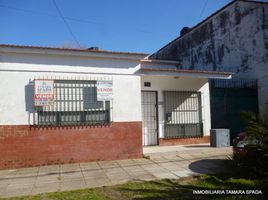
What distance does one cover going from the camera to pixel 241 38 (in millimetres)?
15430

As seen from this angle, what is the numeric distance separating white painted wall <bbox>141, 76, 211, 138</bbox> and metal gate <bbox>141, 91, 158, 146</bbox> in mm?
189

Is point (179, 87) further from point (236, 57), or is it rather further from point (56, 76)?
point (56, 76)

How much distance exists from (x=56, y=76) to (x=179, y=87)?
586cm

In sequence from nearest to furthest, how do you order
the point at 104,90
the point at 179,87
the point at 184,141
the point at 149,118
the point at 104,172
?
the point at 104,172, the point at 104,90, the point at 149,118, the point at 184,141, the point at 179,87

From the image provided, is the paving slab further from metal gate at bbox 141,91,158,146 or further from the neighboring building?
the neighboring building

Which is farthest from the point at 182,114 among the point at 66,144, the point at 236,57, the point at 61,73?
the point at 61,73

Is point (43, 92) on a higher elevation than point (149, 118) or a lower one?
higher

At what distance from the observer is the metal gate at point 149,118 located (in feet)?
38.7

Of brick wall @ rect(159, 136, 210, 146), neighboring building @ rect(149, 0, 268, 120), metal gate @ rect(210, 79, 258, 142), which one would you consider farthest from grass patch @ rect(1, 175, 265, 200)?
neighboring building @ rect(149, 0, 268, 120)

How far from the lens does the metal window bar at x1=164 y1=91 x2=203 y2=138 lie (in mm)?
12133

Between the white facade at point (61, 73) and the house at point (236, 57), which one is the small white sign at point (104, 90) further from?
the house at point (236, 57)

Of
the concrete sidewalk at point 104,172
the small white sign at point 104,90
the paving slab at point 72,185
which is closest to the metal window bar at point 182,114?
the concrete sidewalk at point 104,172

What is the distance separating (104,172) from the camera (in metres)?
7.75

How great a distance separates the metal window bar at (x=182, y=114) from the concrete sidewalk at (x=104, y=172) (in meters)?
→ 2.26
